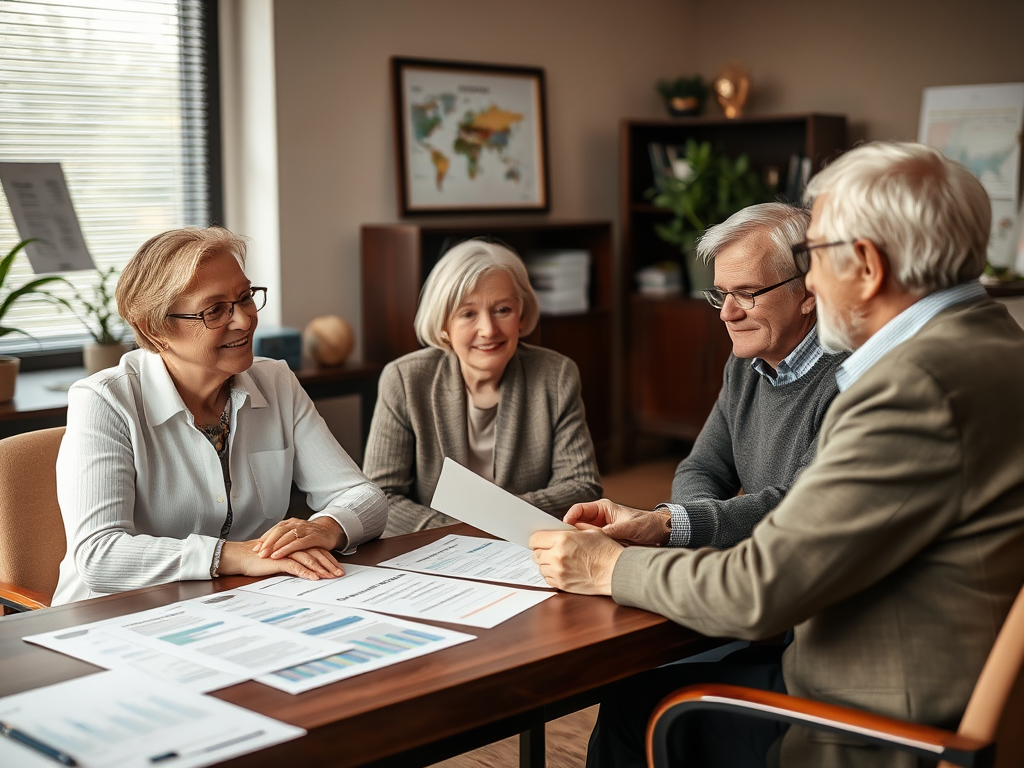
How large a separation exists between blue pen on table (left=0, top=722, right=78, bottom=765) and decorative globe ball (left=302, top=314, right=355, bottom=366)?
3.16 meters

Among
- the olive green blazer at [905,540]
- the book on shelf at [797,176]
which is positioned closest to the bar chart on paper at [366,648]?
the olive green blazer at [905,540]

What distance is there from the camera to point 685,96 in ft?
18.8

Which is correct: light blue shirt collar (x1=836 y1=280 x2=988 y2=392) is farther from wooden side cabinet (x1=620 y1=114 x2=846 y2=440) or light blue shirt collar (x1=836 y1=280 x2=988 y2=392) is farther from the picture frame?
wooden side cabinet (x1=620 y1=114 x2=846 y2=440)

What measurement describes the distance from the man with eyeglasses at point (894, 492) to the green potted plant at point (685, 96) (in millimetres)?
4409

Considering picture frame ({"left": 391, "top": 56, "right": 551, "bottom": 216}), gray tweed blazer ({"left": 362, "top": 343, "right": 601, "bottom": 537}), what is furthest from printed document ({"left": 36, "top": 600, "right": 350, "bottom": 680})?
picture frame ({"left": 391, "top": 56, "right": 551, "bottom": 216})

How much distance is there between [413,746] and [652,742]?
37 centimetres

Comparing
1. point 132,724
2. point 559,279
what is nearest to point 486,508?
point 132,724

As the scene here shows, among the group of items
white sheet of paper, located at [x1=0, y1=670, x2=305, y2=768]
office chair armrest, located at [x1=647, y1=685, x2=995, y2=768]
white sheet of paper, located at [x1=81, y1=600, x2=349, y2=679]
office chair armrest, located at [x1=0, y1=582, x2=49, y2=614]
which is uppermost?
white sheet of paper, located at [x1=81, y1=600, x2=349, y2=679]

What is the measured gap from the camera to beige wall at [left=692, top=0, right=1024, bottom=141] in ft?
16.6

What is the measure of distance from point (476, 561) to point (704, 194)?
3817 millimetres

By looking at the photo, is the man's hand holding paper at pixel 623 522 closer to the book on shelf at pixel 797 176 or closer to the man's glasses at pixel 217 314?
the man's glasses at pixel 217 314

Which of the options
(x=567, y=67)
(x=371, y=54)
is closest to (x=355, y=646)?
(x=371, y=54)

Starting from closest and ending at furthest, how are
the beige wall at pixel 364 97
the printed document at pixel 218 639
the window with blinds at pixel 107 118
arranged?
the printed document at pixel 218 639
the window with blinds at pixel 107 118
the beige wall at pixel 364 97

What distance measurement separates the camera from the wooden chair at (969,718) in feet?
4.06
